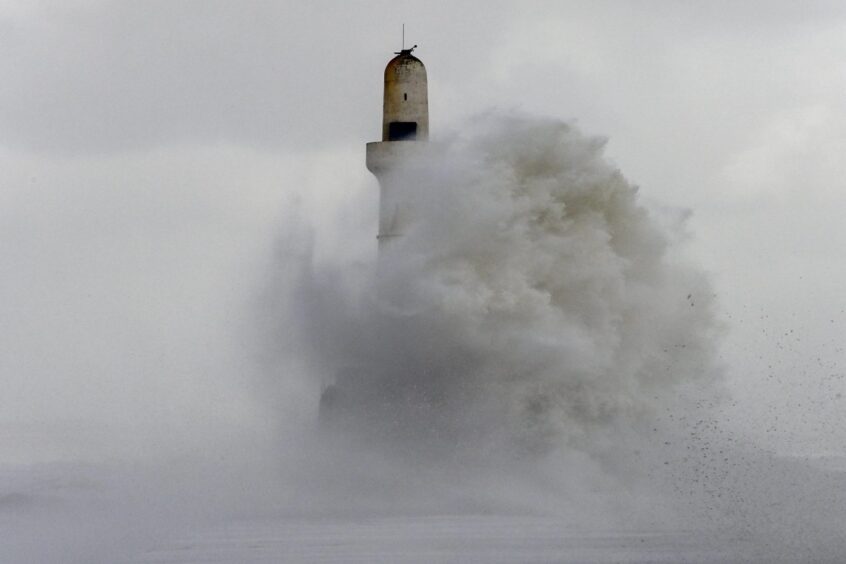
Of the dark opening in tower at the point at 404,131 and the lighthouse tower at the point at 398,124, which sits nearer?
the lighthouse tower at the point at 398,124

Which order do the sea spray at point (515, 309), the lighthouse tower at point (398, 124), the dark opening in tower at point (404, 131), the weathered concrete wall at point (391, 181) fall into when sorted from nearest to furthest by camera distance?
the sea spray at point (515, 309) → the weathered concrete wall at point (391, 181) → the lighthouse tower at point (398, 124) → the dark opening in tower at point (404, 131)

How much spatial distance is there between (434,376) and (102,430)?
22.5 metres

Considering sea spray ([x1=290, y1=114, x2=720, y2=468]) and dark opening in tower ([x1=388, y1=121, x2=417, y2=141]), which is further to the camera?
dark opening in tower ([x1=388, y1=121, x2=417, y2=141])

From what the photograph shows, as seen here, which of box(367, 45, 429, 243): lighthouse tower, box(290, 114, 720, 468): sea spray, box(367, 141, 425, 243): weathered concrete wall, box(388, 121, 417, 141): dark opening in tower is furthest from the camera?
box(388, 121, 417, 141): dark opening in tower

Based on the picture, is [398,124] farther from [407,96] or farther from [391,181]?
[391,181]

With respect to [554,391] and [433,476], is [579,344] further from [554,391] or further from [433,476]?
[433,476]

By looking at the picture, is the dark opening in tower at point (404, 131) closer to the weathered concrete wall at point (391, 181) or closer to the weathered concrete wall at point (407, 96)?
the weathered concrete wall at point (407, 96)

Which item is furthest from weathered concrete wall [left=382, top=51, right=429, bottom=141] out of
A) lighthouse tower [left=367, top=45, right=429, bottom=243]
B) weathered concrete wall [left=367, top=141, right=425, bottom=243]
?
weathered concrete wall [left=367, top=141, right=425, bottom=243]

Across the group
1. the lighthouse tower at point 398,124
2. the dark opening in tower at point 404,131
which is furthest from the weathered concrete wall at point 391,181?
the dark opening in tower at point 404,131

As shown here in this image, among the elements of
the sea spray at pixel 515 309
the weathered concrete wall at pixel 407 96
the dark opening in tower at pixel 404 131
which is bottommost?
the sea spray at pixel 515 309

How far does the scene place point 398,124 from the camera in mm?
38531

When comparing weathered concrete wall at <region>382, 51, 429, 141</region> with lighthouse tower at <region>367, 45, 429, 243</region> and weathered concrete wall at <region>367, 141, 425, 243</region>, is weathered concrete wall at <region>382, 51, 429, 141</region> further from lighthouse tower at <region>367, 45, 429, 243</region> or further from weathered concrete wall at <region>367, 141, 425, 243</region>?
weathered concrete wall at <region>367, 141, 425, 243</region>

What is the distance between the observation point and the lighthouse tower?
3806 centimetres

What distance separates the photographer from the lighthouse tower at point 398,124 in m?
38.1
